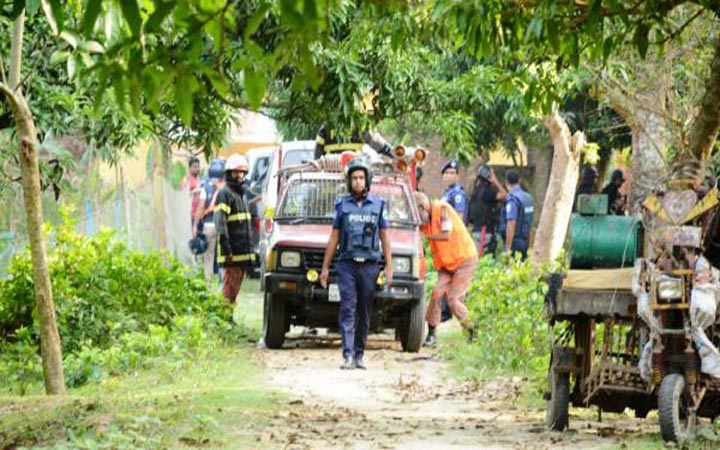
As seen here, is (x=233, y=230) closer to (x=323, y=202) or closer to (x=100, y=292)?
(x=323, y=202)

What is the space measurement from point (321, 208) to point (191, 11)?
12128 mm

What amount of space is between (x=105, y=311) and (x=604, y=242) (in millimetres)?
7403

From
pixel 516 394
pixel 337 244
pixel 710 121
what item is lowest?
pixel 516 394

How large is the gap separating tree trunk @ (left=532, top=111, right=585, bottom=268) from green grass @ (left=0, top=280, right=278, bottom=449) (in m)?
7.71

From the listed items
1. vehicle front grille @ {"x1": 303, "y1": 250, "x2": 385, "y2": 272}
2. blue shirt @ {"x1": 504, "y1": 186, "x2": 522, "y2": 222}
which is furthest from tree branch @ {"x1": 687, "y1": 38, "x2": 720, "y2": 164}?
blue shirt @ {"x1": 504, "y1": 186, "x2": 522, "y2": 222}

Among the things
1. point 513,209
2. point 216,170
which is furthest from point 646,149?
point 216,170

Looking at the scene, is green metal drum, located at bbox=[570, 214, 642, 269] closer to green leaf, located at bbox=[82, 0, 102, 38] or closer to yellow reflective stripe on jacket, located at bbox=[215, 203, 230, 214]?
green leaf, located at bbox=[82, 0, 102, 38]

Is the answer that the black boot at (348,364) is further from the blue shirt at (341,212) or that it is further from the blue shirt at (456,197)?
the blue shirt at (456,197)

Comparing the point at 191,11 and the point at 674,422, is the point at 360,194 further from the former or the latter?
the point at 191,11

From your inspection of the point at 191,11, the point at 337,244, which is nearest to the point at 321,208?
the point at 337,244

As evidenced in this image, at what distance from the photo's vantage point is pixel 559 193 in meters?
22.9

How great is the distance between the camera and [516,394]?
1373 centimetres

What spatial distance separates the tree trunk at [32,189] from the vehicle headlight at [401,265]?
17.7 ft

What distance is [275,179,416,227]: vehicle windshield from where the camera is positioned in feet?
58.6
